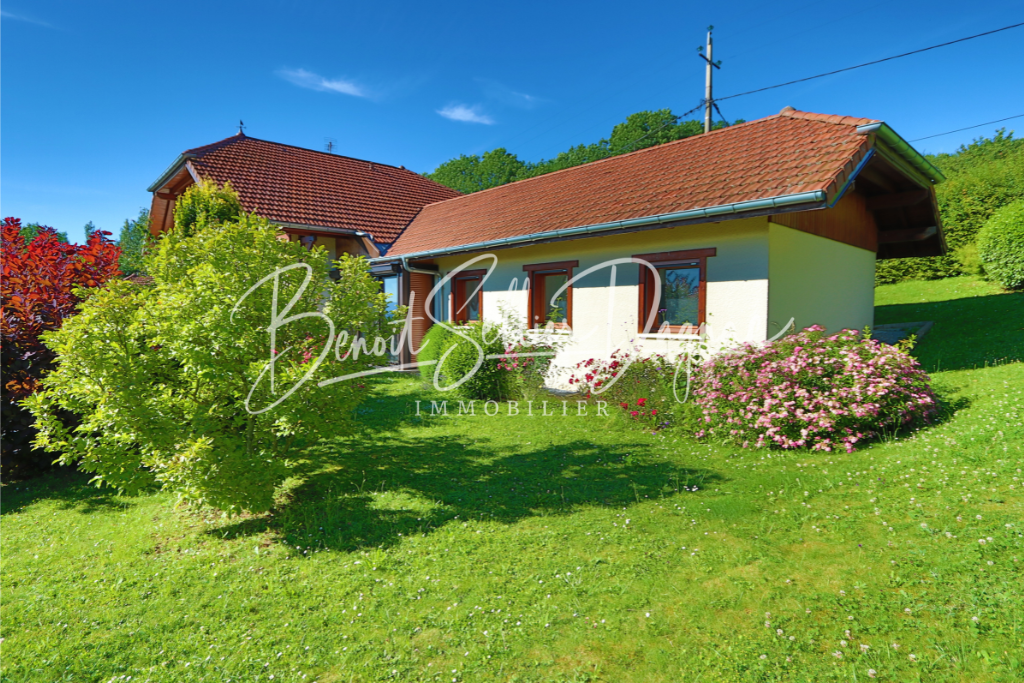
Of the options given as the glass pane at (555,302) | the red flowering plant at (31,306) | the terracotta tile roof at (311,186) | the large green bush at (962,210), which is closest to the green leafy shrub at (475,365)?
the glass pane at (555,302)

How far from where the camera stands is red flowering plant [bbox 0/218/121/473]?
6.34 meters

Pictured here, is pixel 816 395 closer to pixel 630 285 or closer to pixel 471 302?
pixel 630 285

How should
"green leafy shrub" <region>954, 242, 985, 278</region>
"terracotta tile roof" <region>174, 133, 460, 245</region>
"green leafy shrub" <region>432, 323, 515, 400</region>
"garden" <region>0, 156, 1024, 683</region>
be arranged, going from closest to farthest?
1. "garden" <region>0, 156, 1024, 683</region>
2. "green leafy shrub" <region>432, 323, 515, 400</region>
3. "terracotta tile roof" <region>174, 133, 460, 245</region>
4. "green leafy shrub" <region>954, 242, 985, 278</region>

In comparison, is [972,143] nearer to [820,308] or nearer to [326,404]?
[820,308]

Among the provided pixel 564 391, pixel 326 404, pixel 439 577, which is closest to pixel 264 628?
pixel 439 577

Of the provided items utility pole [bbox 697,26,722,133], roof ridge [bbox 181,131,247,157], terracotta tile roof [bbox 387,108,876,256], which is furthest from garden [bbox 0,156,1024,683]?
utility pole [bbox 697,26,722,133]

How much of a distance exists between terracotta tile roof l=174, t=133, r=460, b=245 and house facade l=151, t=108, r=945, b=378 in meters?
0.14

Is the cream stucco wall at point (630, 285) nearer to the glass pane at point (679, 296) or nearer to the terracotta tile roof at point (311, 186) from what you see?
the glass pane at point (679, 296)

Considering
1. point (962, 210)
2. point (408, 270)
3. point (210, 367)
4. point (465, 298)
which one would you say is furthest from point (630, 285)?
point (962, 210)

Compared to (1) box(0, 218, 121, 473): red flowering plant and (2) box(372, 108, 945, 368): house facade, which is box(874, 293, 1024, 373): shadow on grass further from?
(1) box(0, 218, 121, 473): red flowering plant

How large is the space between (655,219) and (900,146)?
164 inches

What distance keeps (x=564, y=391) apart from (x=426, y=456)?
13.8 ft

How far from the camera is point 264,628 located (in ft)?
10.7

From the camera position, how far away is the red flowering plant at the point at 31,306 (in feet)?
20.8
